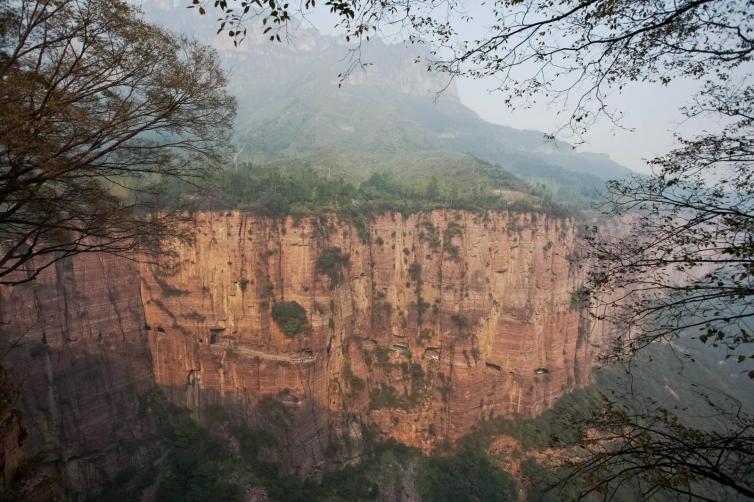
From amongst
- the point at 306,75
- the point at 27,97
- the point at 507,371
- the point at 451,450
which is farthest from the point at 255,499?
the point at 306,75

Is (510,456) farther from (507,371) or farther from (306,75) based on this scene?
(306,75)

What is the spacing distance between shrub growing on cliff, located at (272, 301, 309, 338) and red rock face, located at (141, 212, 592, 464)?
0.37 metres

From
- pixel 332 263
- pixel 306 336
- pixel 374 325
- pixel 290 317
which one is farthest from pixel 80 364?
pixel 374 325

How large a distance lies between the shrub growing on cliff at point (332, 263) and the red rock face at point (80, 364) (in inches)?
408

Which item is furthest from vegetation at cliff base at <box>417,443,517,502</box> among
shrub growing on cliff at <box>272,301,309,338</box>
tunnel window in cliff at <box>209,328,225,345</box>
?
tunnel window in cliff at <box>209,328,225,345</box>

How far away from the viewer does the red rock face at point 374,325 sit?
22.2 meters


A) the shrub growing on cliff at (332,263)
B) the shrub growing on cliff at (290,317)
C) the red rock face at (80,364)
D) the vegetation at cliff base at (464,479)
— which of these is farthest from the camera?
the shrub growing on cliff at (332,263)

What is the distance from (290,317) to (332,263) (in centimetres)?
410

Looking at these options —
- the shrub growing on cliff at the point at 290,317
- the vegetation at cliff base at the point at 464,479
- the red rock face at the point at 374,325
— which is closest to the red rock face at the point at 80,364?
the red rock face at the point at 374,325

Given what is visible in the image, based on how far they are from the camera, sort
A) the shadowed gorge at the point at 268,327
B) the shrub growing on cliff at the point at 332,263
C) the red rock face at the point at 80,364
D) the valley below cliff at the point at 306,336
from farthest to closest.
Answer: the shrub growing on cliff at the point at 332,263, the valley below cliff at the point at 306,336, the red rock face at the point at 80,364, the shadowed gorge at the point at 268,327

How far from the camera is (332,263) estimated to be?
24.0m

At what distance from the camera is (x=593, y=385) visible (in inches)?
1219

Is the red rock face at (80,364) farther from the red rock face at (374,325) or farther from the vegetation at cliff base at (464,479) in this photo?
the vegetation at cliff base at (464,479)

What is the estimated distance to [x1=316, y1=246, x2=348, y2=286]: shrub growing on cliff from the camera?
2342 cm
